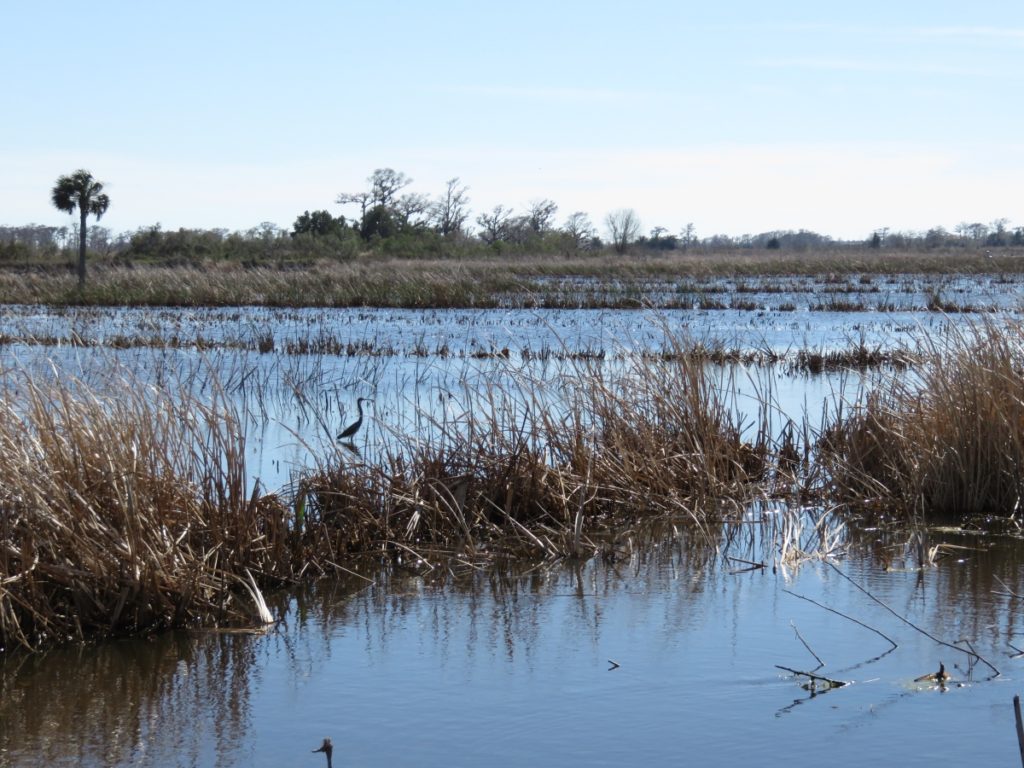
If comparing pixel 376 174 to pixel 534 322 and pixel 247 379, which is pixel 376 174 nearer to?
pixel 534 322

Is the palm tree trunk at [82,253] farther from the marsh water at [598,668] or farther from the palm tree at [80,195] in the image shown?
the marsh water at [598,668]

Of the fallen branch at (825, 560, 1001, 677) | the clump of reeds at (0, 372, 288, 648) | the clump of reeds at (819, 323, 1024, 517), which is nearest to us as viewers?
the fallen branch at (825, 560, 1001, 677)

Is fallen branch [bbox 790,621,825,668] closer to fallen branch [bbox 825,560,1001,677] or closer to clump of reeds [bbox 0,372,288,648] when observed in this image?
fallen branch [bbox 825,560,1001,677]

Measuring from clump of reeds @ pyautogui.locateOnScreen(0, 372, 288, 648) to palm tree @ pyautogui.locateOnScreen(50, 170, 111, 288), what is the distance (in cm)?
3308

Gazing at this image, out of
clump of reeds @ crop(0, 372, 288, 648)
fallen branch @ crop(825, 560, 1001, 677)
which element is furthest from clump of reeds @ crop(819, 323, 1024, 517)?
clump of reeds @ crop(0, 372, 288, 648)

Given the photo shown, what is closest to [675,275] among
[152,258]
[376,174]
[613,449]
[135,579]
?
[152,258]

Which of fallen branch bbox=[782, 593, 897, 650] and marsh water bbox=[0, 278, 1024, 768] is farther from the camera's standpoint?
fallen branch bbox=[782, 593, 897, 650]

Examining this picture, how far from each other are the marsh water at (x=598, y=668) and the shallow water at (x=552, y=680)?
0.04ft

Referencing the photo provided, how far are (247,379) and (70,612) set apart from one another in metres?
9.62

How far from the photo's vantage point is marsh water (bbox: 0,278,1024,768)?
12.6 ft

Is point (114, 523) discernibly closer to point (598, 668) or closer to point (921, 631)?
point (598, 668)

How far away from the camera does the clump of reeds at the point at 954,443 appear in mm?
7035

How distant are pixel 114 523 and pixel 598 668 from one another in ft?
7.56

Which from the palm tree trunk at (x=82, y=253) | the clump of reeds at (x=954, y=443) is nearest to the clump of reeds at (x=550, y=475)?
the clump of reeds at (x=954, y=443)
